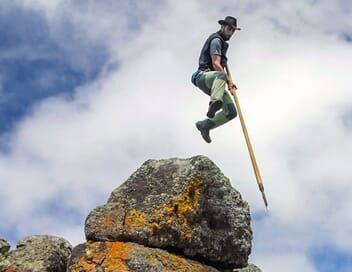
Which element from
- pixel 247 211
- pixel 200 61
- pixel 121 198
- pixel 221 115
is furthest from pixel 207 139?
pixel 121 198

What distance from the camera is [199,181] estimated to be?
13047mm

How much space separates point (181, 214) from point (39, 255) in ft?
11.4

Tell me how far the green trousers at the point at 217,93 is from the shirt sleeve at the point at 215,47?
1.63 feet

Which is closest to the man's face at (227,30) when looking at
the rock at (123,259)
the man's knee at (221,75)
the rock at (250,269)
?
the man's knee at (221,75)

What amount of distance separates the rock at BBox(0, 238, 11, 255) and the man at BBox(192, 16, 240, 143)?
556 cm

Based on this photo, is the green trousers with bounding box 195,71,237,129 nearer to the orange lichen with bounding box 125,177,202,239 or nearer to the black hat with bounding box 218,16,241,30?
the black hat with bounding box 218,16,241,30

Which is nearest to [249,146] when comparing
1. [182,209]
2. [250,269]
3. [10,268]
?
[250,269]

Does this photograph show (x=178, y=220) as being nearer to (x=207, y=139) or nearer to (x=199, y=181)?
(x=199, y=181)

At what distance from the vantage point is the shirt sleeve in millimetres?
15945

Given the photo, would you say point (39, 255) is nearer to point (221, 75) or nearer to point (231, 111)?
point (231, 111)

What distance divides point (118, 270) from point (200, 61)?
6674 mm

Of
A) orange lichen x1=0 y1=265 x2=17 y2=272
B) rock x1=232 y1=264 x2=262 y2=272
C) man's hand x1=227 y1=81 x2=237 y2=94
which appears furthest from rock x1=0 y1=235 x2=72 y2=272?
man's hand x1=227 y1=81 x2=237 y2=94

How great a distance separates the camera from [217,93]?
51.4 ft

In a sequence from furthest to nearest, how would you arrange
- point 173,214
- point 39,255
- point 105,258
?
point 39,255 < point 173,214 < point 105,258
